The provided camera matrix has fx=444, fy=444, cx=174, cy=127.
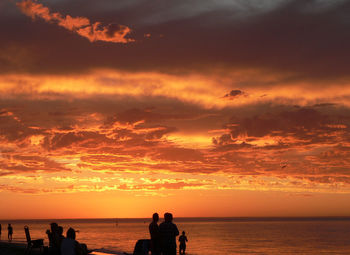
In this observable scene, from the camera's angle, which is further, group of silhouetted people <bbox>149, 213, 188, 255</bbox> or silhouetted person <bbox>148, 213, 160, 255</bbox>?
silhouetted person <bbox>148, 213, 160, 255</bbox>

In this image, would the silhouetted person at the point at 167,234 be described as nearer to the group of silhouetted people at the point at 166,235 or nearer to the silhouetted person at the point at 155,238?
the group of silhouetted people at the point at 166,235

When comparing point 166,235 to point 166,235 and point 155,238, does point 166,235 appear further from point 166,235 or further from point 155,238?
point 155,238

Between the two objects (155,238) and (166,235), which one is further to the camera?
(155,238)

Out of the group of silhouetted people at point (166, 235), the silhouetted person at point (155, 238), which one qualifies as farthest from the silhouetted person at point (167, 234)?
the silhouetted person at point (155, 238)

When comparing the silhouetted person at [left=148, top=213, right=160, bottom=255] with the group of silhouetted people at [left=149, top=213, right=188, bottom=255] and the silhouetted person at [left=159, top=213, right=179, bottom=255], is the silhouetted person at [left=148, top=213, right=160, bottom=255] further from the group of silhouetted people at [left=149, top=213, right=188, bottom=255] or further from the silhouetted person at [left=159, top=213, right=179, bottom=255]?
the silhouetted person at [left=159, top=213, right=179, bottom=255]

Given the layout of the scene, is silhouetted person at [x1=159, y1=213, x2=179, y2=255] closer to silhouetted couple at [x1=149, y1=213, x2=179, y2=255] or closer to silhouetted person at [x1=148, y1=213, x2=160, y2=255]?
silhouetted couple at [x1=149, y1=213, x2=179, y2=255]

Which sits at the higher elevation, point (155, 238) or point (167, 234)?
point (167, 234)

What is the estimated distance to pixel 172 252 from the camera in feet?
42.6

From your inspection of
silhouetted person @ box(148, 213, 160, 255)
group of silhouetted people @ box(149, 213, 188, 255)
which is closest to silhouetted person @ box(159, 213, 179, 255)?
group of silhouetted people @ box(149, 213, 188, 255)

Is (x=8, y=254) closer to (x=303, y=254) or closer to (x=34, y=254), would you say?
(x=34, y=254)

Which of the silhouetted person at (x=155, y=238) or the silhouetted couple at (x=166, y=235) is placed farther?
the silhouetted person at (x=155, y=238)

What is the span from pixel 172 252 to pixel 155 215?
3.96ft

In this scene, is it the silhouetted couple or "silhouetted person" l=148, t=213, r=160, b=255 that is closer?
the silhouetted couple

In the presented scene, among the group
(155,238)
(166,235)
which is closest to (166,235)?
(166,235)
